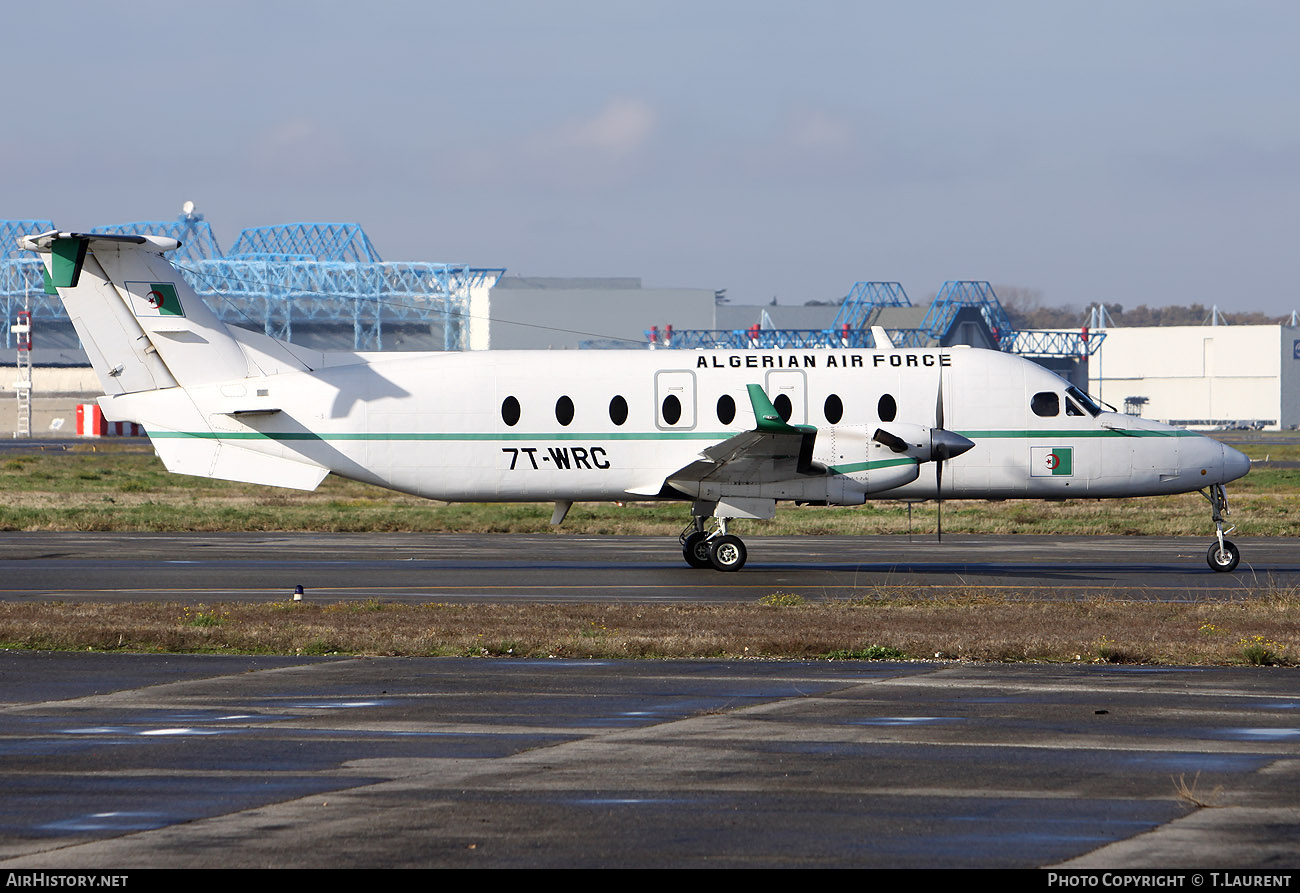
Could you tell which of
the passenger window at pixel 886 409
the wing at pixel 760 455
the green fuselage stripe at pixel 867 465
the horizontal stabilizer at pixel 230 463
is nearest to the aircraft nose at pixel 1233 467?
the green fuselage stripe at pixel 867 465

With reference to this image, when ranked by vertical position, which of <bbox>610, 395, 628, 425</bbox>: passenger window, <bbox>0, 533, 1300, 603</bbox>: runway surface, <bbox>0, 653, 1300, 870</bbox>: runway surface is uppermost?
<bbox>610, 395, 628, 425</bbox>: passenger window

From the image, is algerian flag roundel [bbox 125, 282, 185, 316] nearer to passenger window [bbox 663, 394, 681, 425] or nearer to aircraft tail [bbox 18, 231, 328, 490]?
aircraft tail [bbox 18, 231, 328, 490]

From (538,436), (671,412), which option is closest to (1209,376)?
(671,412)

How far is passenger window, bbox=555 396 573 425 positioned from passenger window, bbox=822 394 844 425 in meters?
4.58

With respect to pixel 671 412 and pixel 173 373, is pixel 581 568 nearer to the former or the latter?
pixel 671 412

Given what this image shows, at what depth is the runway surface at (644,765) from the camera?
7.84 meters

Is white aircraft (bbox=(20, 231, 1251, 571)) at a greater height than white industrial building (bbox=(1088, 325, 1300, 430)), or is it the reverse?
white industrial building (bbox=(1088, 325, 1300, 430))

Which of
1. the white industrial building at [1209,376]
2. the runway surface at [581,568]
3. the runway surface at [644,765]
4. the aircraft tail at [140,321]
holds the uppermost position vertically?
the white industrial building at [1209,376]

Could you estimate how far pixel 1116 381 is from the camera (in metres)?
162

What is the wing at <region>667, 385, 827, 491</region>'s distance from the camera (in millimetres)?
24172

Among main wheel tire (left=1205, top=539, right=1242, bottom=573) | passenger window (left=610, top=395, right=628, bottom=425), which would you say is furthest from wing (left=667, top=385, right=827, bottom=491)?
main wheel tire (left=1205, top=539, right=1242, bottom=573)

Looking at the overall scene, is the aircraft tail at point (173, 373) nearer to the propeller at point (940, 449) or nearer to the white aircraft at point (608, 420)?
the white aircraft at point (608, 420)

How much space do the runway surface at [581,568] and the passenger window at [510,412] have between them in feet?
9.02

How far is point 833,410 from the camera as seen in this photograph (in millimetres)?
25844
